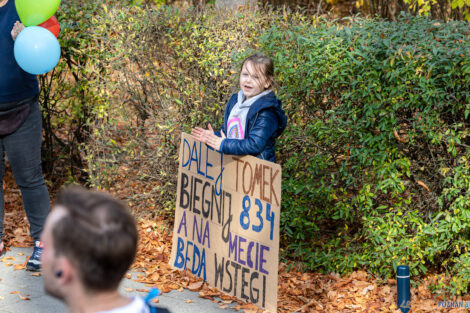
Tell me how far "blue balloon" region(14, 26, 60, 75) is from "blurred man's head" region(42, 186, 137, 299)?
9.03 ft

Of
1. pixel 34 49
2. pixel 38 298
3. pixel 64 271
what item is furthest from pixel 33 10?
pixel 64 271

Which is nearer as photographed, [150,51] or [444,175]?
[444,175]

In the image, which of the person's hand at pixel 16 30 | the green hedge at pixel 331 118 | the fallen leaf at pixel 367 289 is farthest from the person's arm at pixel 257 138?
the person's hand at pixel 16 30

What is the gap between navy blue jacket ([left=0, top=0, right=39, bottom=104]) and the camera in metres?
4.43

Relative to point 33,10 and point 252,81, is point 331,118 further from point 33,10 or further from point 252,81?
point 33,10

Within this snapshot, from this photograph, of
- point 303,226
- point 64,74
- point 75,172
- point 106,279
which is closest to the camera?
point 106,279

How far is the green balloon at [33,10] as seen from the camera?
4359 millimetres

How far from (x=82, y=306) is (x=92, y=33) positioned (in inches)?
178

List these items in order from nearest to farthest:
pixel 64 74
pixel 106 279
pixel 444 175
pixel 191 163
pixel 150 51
Answer: 1. pixel 106 279
2. pixel 444 175
3. pixel 191 163
4. pixel 150 51
5. pixel 64 74

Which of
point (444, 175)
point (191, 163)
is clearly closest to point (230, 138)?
point (191, 163)

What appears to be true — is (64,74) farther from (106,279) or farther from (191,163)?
(106,279)

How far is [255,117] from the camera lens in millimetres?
4266

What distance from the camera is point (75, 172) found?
6.71 metres

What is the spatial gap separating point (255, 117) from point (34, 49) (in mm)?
1603
